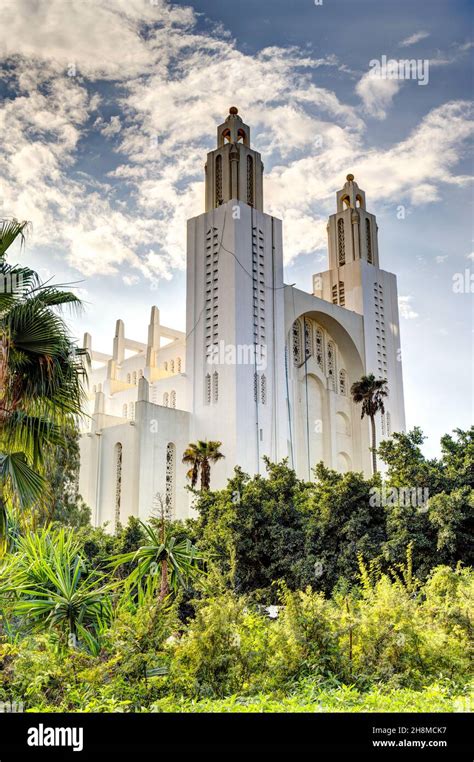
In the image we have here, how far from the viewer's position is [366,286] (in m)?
50.7

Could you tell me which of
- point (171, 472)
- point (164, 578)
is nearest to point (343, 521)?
point (164, 578)

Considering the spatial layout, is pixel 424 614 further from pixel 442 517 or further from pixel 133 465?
pixel 133 465

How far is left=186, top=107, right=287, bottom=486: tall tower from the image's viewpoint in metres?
39.8

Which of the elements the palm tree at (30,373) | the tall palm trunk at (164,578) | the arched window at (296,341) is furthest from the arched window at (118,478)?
the palm tree at (30,373)

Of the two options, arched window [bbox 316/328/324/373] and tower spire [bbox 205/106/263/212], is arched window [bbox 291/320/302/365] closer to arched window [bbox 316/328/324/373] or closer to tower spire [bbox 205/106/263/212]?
arched window [bbox 316/328/324/373]

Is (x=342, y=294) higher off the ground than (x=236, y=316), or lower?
higher

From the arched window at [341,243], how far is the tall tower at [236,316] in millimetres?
8454

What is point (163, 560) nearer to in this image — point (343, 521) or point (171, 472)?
point (343, 521)

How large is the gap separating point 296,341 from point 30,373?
37.7 metres
